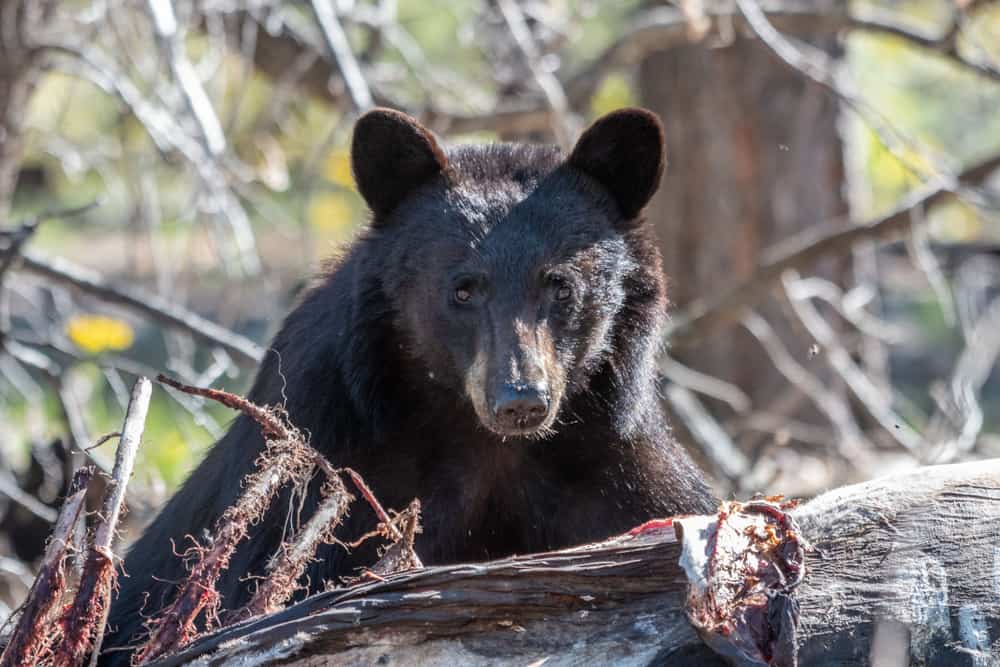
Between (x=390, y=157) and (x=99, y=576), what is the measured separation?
72.6 inches

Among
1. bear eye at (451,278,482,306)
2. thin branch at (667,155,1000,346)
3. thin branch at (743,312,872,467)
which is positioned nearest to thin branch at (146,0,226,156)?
bear eye at (451,278,482,306)

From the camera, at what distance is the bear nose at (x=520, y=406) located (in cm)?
330

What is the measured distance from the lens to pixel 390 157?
12.8 feet

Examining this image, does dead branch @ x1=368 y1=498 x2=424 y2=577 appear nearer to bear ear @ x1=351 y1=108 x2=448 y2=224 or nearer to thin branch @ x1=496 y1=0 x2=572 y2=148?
bear ear @ x1=351 y1=108 x2=448 y2=224

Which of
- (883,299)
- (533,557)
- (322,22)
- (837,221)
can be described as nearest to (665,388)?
(322,22)

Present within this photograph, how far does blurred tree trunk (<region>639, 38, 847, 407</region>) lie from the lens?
26.7ft

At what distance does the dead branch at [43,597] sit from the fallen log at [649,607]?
224 millimetres

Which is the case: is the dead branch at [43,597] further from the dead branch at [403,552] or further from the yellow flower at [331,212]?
the yellow flower at [331,212]

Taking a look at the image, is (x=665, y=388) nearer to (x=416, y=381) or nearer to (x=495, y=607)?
(x=416, y=381)

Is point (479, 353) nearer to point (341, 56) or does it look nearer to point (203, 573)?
point (203, 573)

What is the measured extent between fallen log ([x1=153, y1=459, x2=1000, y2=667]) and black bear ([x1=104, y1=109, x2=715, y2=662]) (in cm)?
106

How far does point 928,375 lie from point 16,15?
10144 millimetres

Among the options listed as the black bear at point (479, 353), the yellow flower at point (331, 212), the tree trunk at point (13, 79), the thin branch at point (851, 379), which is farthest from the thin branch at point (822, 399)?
the yellow flower at point (331, 212)

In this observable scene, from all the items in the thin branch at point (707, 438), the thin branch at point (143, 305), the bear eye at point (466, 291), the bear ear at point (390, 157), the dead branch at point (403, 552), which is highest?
the bear ear at point (390, 157)
